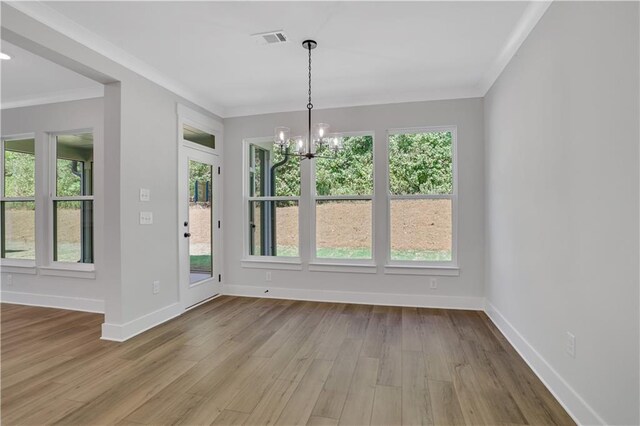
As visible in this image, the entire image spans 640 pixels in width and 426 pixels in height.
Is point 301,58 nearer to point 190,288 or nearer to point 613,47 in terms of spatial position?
point 613,47

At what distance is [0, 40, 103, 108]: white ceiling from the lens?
10.6ft

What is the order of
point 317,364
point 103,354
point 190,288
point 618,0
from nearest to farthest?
1. point 618,0
2. point 317,364
3. point 103,354
4. point 190,288

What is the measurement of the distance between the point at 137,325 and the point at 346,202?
2.82 m

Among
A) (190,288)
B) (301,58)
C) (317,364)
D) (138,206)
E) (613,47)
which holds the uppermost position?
(301,58)

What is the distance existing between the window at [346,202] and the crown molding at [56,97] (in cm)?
286

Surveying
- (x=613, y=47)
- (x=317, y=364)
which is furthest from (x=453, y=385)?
(x=613, y=47)

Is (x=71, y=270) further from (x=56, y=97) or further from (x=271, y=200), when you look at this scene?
(x=271, y=200)

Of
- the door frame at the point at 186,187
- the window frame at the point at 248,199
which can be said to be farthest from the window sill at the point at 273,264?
the door frame at the point at 186,187

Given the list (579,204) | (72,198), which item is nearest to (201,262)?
(72,198)

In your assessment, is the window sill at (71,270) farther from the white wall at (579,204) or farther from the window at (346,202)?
the white wall at (579,204)

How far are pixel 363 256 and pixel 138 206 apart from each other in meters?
2.76

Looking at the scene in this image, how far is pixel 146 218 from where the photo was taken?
11.3ft

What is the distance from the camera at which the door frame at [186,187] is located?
3.93m

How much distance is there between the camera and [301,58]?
3.20m
